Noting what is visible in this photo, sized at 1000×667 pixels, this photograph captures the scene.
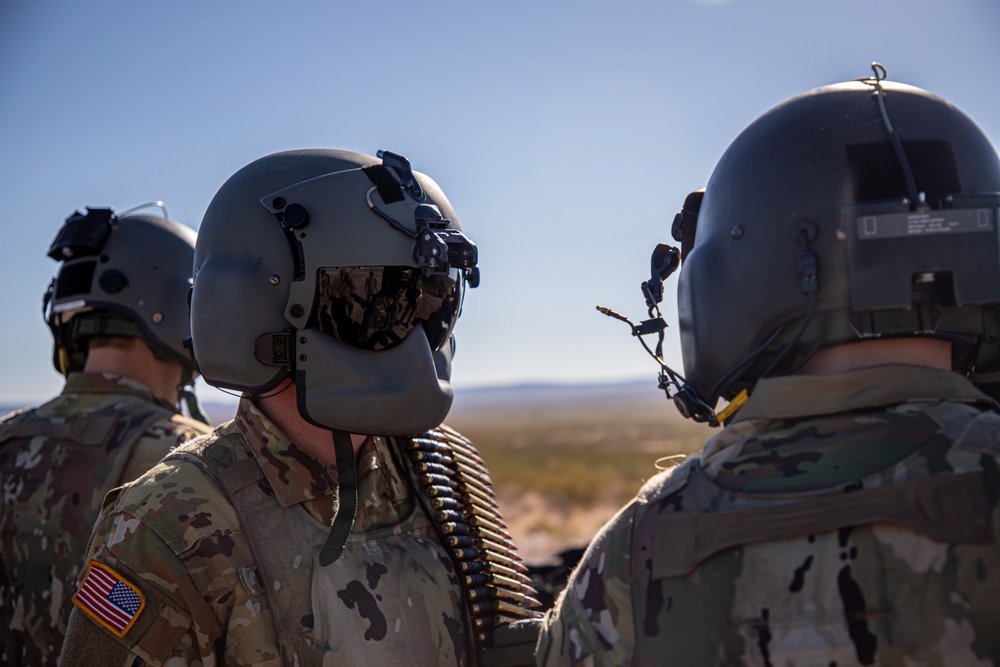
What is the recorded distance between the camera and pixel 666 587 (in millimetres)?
2305

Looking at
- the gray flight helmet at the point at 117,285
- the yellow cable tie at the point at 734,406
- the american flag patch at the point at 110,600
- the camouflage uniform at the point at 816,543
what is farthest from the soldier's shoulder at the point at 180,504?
the gray flight helmet at the point at 117,285

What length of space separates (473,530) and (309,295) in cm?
123

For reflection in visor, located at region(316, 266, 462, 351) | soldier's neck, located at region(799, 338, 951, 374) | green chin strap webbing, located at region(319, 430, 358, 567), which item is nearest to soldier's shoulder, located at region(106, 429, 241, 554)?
green chin strap webbing, located at region(319, 430, 358, 567)

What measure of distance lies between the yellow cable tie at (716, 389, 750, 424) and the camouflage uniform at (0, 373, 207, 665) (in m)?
3.48

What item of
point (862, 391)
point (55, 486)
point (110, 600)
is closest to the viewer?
point (862, 391)

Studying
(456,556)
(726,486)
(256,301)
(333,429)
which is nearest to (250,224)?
(256,301)

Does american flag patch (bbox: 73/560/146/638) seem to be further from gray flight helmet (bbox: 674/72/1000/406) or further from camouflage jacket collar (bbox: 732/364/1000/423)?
camouflage jacket collar (bbox: 732/364/1000/423)

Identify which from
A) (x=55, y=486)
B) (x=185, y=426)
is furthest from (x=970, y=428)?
(x=55, y=486)

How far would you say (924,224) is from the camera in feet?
8.00

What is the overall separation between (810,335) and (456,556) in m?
1.78

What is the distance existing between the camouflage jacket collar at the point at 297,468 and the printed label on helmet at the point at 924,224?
2031 mm

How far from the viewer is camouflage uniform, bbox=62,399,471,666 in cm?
304

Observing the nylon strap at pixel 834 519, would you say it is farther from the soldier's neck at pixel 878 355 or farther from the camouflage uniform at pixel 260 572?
the camouflage uniform at pixel 260 572

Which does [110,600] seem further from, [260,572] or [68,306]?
[68,306]
